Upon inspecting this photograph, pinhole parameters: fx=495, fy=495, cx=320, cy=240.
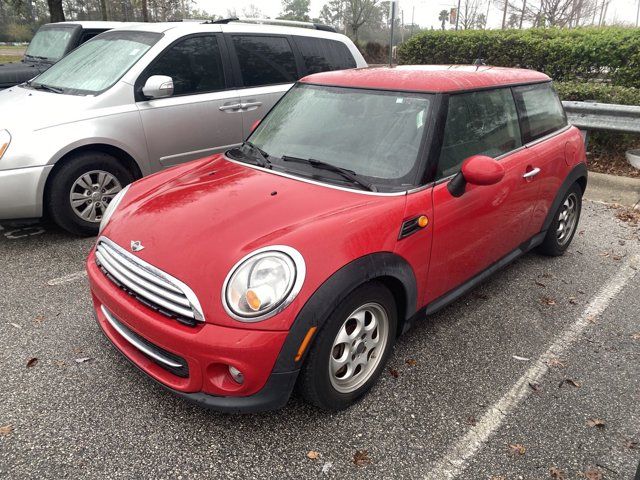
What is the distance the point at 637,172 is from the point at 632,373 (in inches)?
198

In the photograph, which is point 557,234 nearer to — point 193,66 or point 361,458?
point 361,458

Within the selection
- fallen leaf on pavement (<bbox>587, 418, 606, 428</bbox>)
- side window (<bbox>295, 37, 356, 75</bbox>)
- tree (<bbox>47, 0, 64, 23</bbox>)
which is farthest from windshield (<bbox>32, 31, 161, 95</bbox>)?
tree (<bbox>47, 0, 64, 23</bbox>)

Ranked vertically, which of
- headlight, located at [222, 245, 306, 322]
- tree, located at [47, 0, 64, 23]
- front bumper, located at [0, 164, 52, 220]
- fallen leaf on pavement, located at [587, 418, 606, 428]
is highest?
tree, located at [47, 0, 64, 23]

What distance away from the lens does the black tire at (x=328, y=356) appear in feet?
7.24

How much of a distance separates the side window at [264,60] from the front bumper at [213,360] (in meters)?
3.63

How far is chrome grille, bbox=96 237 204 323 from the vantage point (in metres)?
2.11

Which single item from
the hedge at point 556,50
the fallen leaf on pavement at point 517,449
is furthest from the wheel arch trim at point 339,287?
the hedge at point 556,50

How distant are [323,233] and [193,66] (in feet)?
11.2

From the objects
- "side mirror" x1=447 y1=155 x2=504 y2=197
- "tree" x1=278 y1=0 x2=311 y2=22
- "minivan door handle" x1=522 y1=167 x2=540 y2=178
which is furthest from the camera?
"tree" x1=278 y1=0 x2=311 y2=22

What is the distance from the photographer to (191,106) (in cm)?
484

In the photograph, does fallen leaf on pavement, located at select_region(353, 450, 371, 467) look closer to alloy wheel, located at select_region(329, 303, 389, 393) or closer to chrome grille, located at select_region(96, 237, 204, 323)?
alloy wheel, located at select_region(329, 303, 389, 393)

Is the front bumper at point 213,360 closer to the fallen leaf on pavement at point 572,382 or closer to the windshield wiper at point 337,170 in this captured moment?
the windshield wiper at point 337,170

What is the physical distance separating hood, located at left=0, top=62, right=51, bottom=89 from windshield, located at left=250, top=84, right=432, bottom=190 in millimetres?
6462

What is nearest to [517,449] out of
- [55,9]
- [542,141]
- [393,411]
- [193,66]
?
[393,411]
